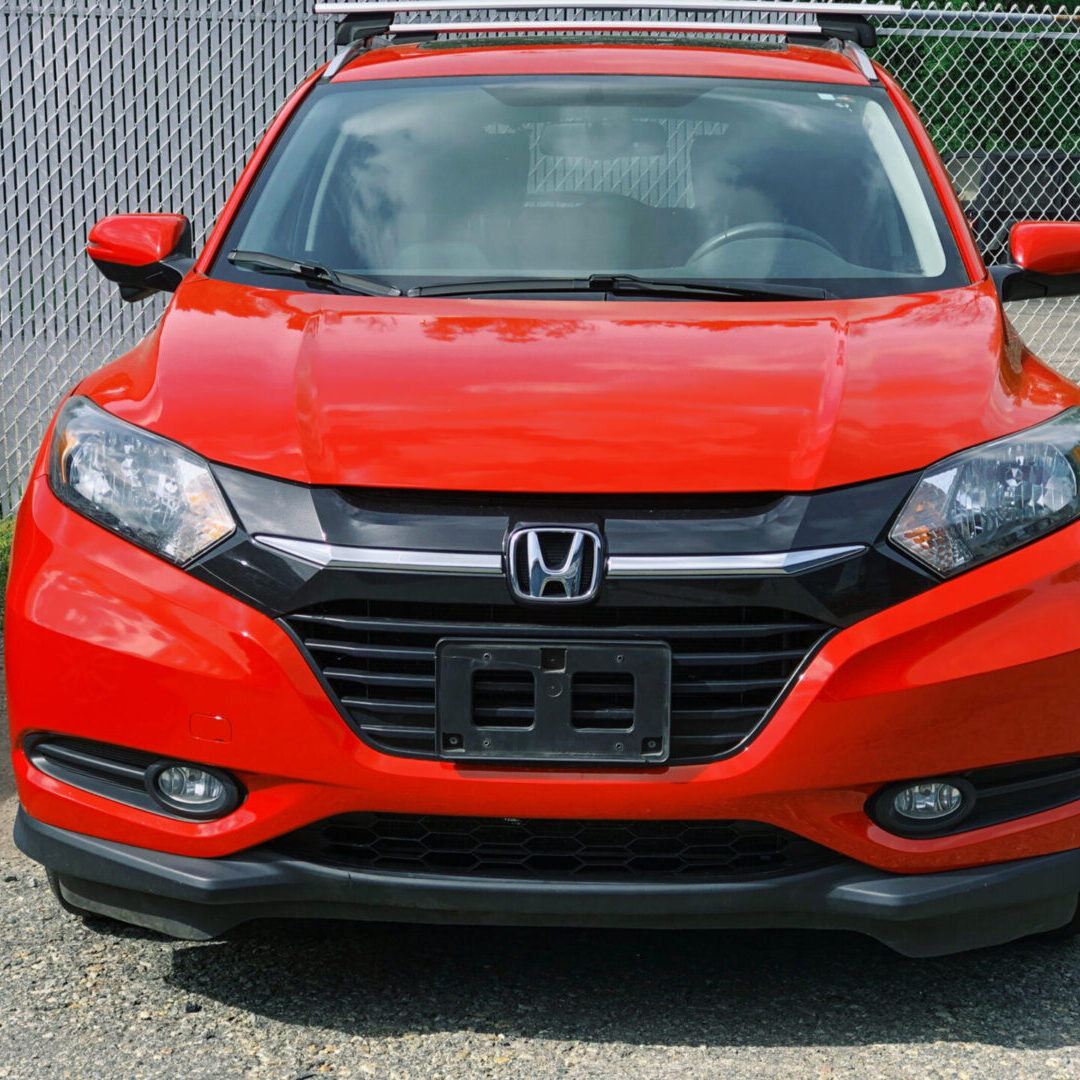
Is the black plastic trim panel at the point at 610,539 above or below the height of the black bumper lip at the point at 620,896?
above

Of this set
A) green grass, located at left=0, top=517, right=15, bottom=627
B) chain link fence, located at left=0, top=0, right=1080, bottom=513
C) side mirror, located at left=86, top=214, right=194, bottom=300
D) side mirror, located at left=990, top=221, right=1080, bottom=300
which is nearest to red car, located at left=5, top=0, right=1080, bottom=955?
side mirror, located at left=990, top=221, right=1080, bottom=300

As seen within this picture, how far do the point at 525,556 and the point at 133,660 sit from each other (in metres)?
0.63

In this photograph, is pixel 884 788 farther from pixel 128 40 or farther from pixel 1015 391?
pixel 128 40

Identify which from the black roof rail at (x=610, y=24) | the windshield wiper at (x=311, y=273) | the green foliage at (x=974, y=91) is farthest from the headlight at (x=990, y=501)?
the green foliage at (x=974, y=91)

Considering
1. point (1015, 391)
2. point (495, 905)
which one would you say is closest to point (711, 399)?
point (1015, 391)

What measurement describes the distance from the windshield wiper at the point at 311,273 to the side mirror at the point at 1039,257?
1377 millimetres

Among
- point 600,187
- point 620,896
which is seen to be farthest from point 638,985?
point 600,187

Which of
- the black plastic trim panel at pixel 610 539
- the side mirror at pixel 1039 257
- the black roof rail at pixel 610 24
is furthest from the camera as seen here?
the black roof rail at pixel 610 24

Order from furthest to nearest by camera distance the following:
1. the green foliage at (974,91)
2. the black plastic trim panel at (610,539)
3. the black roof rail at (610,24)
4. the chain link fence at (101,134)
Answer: the green foliage at (974,91)
the chain link fence at (101,134)
the black roof rail at (610,24)
the black plastic trim panel at (610,539)

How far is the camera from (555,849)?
268 cm

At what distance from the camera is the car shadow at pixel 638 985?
2842mm

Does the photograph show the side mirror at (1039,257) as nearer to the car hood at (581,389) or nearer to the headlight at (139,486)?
the car hood at (581,389)

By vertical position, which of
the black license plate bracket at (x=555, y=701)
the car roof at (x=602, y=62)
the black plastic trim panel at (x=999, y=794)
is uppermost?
the car roof at (x=602, y=62)

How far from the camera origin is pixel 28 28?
24.6 ft
